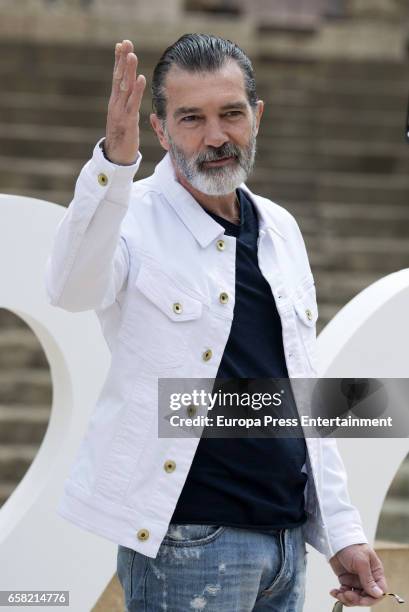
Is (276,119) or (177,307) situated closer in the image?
(177,307)

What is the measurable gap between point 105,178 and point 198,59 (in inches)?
15.3

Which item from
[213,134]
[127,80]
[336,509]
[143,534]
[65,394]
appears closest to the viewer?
[127,80]

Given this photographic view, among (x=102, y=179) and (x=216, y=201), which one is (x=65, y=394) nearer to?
(x=216, y=201)

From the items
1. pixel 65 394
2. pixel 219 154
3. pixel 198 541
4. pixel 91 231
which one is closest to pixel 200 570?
pixel 198 541

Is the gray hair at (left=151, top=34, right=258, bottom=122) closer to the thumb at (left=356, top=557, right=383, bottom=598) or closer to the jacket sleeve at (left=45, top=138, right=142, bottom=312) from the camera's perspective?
the jacket sleeve at (left=45, top=138, right=142, bottom=312)

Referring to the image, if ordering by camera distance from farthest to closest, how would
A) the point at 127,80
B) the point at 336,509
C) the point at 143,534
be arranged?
the point at 336,509 < the point at 143,534 < the point at 127,80

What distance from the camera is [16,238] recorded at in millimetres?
3182

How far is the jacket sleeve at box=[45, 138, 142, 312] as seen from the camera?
7.07 ft

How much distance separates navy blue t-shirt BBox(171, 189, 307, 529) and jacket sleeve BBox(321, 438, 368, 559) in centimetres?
7

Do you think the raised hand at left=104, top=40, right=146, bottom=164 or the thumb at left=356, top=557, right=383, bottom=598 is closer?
the raised hand at left=104, top=40, right=146, bottom=164

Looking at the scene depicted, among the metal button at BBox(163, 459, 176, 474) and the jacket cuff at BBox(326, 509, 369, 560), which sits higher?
the metal button at BBox(163, 459, 176, 474)

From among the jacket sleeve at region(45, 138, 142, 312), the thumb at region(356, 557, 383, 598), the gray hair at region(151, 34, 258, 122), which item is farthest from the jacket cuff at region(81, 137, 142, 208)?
the thumb at region(356, 557, 383, 598)

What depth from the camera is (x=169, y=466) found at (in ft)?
7.42

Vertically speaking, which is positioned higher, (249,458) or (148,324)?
(148,324)
